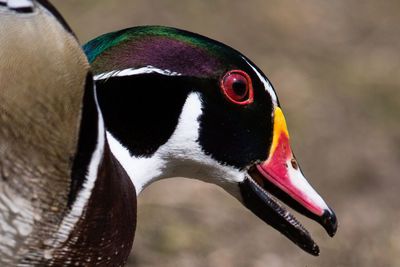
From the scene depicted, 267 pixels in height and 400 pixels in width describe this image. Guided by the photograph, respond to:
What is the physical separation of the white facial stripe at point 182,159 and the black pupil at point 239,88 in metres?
0.08

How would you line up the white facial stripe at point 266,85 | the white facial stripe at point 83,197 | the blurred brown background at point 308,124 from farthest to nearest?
the blurred brown background at point 308,124, the white facial stripe at point 266,85, the white facial stripe at point 83,197

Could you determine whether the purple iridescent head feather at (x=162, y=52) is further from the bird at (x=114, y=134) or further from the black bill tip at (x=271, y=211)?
the black bill tip at (x=271, y=211)

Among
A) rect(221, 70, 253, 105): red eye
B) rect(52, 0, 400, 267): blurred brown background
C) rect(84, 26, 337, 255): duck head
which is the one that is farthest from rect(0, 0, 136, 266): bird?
rect(52, 0, 400, 267): blurred brown background

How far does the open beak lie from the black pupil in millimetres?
102

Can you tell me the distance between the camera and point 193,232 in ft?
8.78

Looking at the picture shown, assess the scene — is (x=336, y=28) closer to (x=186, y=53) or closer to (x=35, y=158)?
(x=186, y=53)

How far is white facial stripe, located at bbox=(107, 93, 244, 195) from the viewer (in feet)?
5.04

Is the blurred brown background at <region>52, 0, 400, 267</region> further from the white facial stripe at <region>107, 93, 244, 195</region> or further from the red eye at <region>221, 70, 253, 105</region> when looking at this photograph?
the red eye at <region>221, 70, 253, 105</region>

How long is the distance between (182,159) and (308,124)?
79.1 inches

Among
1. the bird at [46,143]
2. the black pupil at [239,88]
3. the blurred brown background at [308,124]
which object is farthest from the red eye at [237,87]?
the blurred brown background at [308,124]

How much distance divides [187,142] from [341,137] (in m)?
2.03

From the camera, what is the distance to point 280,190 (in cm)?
165

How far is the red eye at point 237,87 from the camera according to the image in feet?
5.09

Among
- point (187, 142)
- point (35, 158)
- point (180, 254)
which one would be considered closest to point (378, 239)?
point (180, 254)
